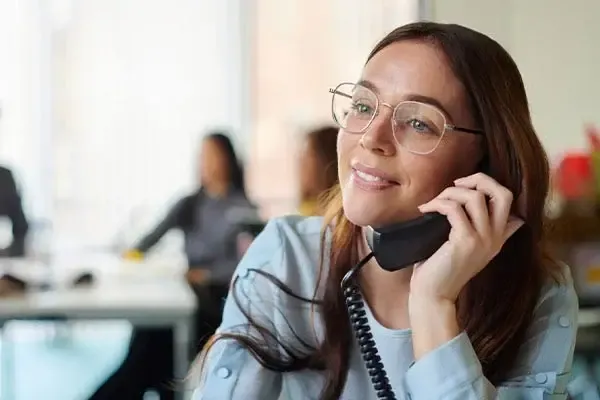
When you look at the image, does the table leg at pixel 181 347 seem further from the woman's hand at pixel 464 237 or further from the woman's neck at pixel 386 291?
the woman's hand at pixel 464 237

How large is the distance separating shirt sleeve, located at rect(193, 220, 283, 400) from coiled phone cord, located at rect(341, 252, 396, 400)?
0.10m

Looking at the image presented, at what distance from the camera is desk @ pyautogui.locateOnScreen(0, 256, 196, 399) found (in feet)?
8.72

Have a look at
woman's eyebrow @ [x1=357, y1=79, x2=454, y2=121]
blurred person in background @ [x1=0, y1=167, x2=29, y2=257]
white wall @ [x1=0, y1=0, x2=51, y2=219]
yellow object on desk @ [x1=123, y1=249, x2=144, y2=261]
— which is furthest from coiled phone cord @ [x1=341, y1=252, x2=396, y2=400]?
white wall @ [x1=0, y1=0, x2=51, y2=219]

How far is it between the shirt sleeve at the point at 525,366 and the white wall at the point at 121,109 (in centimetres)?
433

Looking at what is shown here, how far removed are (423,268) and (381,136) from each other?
0.17 m

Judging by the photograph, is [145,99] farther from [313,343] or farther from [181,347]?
[313,343]

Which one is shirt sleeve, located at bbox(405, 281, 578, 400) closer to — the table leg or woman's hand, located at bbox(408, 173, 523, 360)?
woman's hand, located at bbox(408, 173, 523, 360)

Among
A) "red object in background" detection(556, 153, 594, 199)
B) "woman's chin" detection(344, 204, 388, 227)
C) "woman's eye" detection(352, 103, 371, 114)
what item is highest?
"woman's eye" detection(352, 103, 371, 114)

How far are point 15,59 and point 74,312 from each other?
9.67 ft

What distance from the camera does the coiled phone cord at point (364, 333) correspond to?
1031 mm

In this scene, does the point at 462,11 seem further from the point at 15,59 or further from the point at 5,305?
the point at 15,59

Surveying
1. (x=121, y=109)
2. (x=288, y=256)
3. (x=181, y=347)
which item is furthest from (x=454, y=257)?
(x=121, y=109)

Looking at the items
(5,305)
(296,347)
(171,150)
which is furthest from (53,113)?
(296,347)

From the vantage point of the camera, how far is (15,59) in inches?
203
